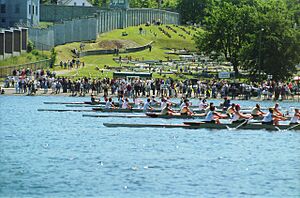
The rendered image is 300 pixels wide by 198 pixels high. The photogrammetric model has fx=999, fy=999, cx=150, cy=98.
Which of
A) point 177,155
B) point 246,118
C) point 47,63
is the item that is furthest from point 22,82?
point 177,155

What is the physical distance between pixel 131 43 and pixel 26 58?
42125 millimetres

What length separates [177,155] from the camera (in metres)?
59.8

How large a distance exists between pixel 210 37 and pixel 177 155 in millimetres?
85554

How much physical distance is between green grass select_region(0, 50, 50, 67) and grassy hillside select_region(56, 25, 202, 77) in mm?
3012

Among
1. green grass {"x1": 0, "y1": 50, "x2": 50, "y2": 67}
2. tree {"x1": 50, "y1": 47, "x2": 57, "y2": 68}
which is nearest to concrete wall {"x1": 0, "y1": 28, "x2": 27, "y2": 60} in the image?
green grass {"x1": 0, "y1": 50, "x2": 50, "y2": 67}

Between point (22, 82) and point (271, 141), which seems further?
point (22, 82)

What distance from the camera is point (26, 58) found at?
13000 cm

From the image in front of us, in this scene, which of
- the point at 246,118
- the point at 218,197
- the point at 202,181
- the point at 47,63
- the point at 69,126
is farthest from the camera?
the point at 47,63

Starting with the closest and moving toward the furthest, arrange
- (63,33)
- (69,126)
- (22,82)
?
(69,126)
(22,82)
(63,33)

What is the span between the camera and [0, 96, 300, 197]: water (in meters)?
48.8

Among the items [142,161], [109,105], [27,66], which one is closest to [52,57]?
[27,66]

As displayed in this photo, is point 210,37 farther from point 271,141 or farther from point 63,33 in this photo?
point 271,141

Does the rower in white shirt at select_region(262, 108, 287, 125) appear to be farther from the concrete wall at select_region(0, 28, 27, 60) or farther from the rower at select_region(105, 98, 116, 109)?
the concrete wall at select_region(0, 28, 27, 60)

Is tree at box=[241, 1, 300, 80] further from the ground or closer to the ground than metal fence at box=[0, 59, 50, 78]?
further from the ground
